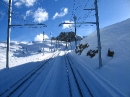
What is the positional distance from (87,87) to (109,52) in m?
9.33

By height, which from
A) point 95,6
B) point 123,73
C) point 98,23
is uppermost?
point 95,6

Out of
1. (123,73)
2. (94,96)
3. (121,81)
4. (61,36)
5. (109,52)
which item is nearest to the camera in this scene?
(94,96)

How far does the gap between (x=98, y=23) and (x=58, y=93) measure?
10458 millimetres

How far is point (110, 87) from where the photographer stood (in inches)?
427

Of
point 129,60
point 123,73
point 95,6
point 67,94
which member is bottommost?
point 67,94

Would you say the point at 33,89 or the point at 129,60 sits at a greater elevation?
the point at 129,60

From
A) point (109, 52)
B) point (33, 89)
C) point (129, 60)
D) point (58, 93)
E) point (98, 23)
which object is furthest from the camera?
point (109, 52)

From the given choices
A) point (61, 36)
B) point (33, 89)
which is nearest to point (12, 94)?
point (33, 89)

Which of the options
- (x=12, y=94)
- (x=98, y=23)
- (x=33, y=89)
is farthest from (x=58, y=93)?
(x=98, y=23)

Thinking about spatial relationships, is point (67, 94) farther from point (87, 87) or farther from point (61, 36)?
point (61, 36)

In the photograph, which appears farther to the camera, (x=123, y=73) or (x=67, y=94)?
(x=123, y=73)

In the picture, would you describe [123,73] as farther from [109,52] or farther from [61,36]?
[61,36]

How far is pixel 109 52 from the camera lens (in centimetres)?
1903

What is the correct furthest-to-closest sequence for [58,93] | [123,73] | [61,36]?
[61,36] < [123,73] < [58,93]
